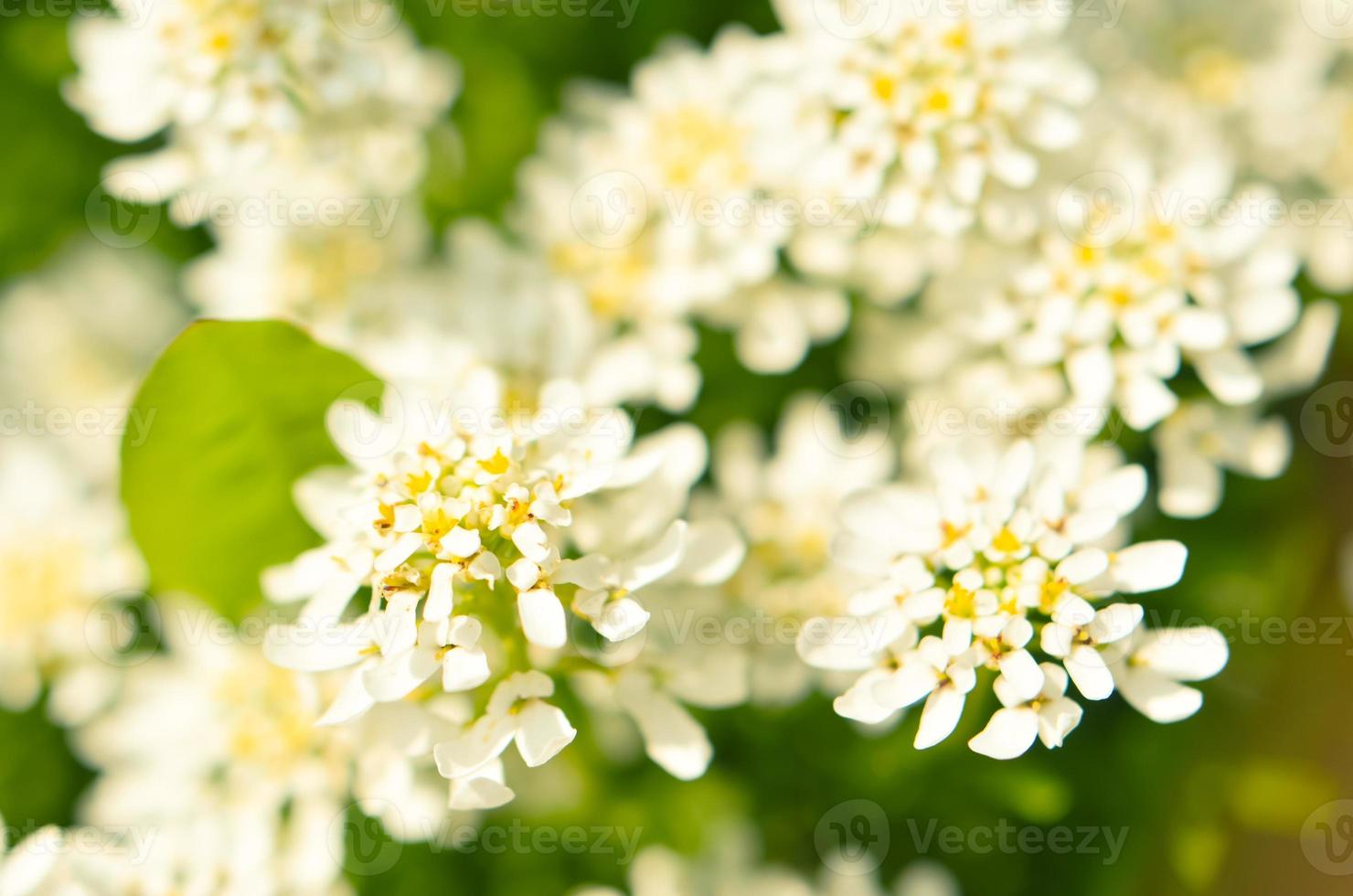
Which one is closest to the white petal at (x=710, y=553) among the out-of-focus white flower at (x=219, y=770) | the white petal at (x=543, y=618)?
the white petal at (x=543, y=618)

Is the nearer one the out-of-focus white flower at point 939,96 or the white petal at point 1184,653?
the white petal at point 1184,653

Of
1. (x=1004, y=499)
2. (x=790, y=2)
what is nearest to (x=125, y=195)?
(x=790, y=2)

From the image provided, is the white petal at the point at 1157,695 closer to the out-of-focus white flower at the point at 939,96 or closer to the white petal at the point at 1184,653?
the white petal at the point at 1184,653

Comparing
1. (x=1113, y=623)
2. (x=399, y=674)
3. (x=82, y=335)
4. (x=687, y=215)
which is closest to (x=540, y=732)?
(x=399, y=674)

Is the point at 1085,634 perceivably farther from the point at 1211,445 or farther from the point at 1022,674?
the point at 1211,445

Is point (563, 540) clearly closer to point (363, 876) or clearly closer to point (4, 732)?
point (363, 876)
